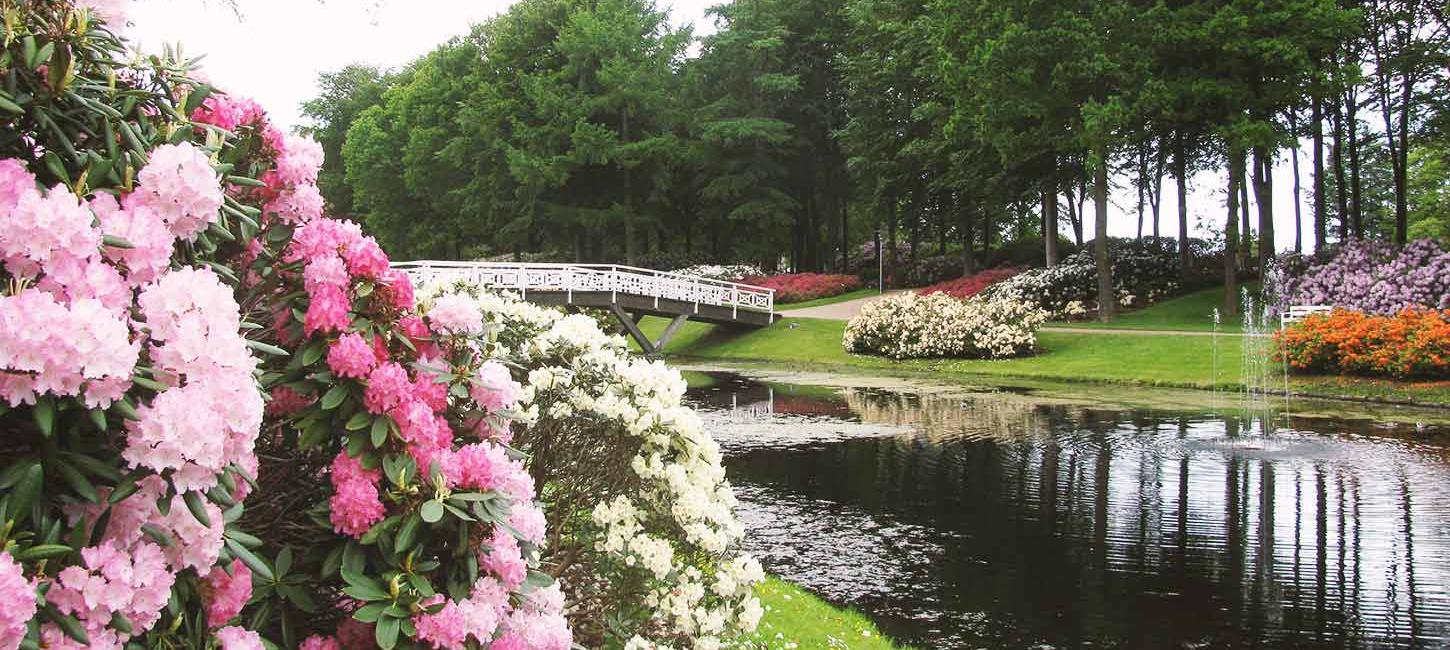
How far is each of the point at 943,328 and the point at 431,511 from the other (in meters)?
29.4

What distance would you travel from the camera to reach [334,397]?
321cm

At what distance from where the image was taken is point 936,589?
9.09m

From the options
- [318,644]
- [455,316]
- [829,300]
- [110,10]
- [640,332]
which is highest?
[829,300]

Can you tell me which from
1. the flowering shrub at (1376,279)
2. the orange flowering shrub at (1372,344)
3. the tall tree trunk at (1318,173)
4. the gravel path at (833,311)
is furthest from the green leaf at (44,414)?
the tall tree trunk at (1318,173)

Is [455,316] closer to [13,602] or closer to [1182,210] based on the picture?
[13,602]

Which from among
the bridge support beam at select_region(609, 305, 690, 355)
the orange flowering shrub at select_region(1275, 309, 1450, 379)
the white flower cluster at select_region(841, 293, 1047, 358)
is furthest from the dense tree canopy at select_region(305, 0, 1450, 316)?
the bridge support beam at select_region(609, 305, 690, 355)

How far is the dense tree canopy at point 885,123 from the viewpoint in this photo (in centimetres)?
3234

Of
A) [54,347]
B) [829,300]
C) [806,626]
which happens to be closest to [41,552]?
[54,347]

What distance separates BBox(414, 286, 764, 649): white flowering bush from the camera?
5.44 m

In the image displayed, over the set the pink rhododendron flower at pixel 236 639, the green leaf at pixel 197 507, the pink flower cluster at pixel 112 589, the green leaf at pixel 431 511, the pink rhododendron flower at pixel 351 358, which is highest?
the pink rhododendron flower at pixel 351 358

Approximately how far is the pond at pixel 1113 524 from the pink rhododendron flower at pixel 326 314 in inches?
214

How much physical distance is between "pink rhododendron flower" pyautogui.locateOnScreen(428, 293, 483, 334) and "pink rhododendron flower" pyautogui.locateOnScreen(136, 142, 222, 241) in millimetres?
892

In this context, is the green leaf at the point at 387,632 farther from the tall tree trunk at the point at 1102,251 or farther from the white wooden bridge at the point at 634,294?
the tall tree trunk at the point at 1102,251

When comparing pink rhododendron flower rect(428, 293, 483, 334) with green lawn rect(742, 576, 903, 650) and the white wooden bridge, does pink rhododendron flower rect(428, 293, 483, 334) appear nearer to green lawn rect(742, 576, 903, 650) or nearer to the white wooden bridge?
green lawn rect(742, 576, 903, 650)
